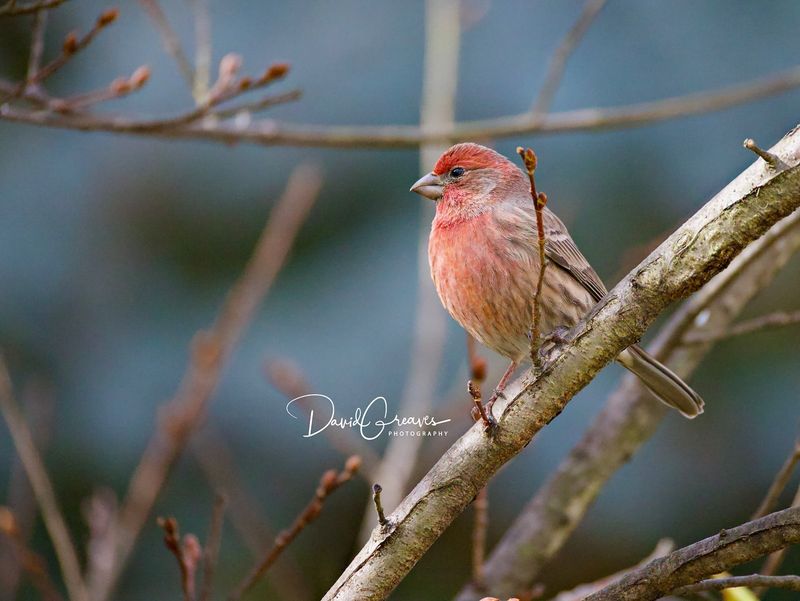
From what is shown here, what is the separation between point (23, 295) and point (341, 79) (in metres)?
3.32

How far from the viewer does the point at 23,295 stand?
806 centimetres

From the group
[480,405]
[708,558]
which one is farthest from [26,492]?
[708,558]

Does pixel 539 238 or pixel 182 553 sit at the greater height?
pixel 539 238

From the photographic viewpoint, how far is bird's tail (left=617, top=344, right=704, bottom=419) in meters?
4.39

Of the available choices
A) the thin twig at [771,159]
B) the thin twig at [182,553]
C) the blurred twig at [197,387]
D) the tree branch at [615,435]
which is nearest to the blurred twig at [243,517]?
the blurred twig at [197,387]

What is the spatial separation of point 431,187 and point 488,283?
879 mm

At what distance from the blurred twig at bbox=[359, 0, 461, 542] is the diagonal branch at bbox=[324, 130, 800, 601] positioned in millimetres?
1715

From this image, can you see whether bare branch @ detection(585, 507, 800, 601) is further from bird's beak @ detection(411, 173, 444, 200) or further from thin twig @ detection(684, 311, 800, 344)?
bird's beak @ detection(411, 173, 444, 200)

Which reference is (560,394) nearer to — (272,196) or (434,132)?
(434,132)

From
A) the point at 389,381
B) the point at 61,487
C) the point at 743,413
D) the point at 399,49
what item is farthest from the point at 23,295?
the point at 743,413

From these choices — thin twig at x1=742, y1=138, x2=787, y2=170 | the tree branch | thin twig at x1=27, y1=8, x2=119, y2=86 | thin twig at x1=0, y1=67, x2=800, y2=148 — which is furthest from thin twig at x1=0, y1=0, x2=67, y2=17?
the tree branch

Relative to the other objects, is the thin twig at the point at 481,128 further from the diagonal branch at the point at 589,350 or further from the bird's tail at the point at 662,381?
the diagonal branch at the point at 589,350

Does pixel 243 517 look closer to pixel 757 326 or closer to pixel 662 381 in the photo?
pixel 662 381
